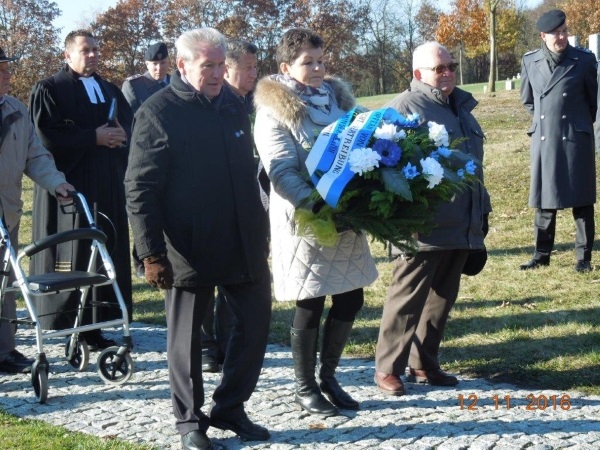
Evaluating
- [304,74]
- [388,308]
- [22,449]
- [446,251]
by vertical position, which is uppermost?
[304,74]

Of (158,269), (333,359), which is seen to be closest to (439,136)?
(333,359)

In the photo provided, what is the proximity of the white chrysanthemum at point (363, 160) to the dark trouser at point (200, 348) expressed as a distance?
0.80 metres

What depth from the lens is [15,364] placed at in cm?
657

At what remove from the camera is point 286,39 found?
17.2ft

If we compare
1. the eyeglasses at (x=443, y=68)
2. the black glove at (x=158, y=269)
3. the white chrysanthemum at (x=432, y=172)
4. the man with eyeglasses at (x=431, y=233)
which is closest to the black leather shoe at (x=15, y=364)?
the black glove at (x=158, y=269)

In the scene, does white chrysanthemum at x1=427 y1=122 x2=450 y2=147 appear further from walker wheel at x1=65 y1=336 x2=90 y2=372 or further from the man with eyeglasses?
walker wheel at x1=65 y1=336 x2=90 y2=372

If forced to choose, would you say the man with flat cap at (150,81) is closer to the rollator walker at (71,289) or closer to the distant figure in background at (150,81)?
the distant figure in background at (150,81)

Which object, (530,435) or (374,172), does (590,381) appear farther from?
(374,172)

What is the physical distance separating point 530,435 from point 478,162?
1.58m

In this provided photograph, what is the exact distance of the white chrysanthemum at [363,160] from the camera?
4.71m

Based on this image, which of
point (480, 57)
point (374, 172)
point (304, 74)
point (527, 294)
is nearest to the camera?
point (374, 172)

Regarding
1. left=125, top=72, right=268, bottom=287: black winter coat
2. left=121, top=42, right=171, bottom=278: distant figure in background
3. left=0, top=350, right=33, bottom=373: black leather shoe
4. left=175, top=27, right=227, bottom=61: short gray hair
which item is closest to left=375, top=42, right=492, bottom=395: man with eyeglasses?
left=125, top=72, right=268, bottom=287: black winter coat

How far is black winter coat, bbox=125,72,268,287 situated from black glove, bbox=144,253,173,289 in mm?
36


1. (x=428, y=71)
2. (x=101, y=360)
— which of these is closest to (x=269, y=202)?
(x=428, y=71)
